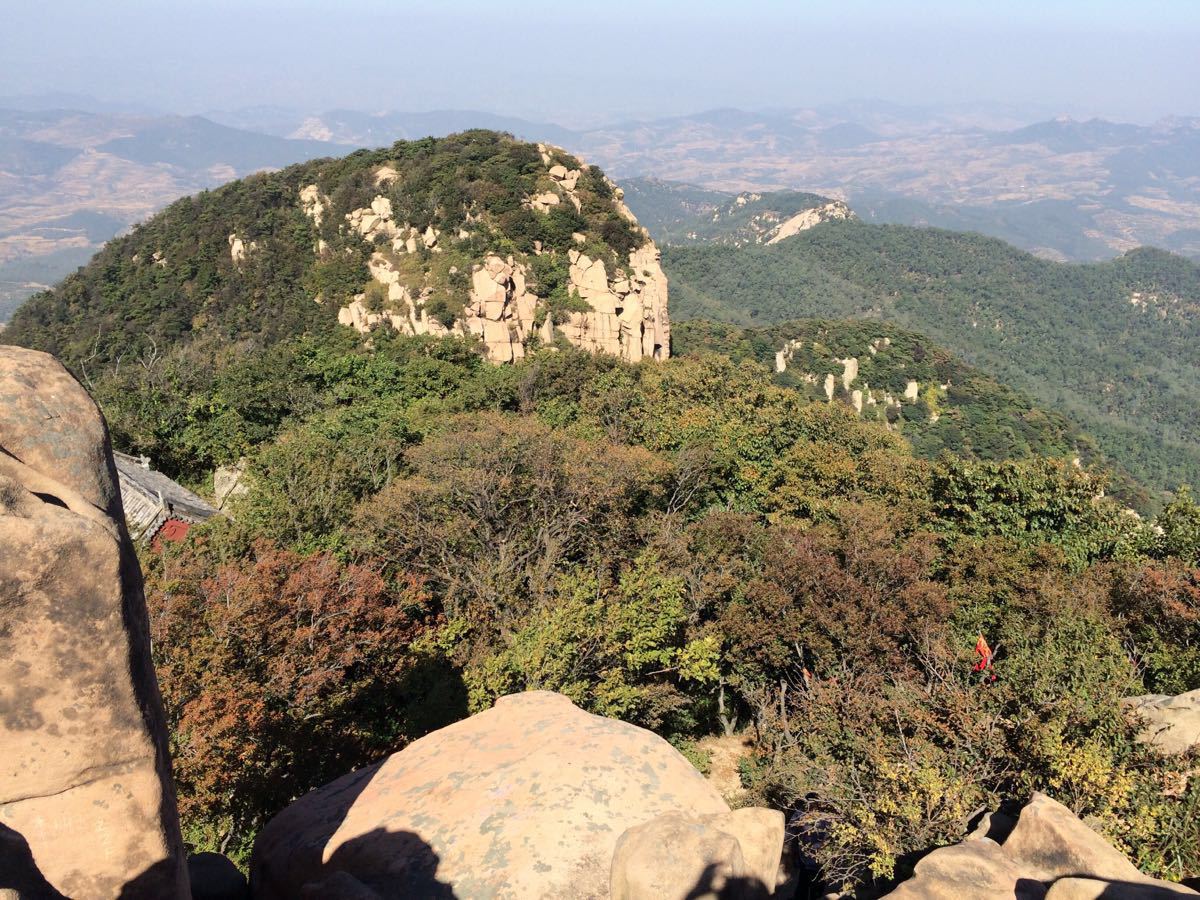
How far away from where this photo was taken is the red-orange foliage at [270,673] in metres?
12.4

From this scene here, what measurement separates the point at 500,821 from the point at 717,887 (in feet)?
7.55

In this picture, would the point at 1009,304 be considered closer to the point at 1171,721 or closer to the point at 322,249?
the point at 322,249

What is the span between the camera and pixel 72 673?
17.2 feet

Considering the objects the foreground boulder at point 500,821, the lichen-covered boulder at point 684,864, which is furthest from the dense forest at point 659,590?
the lichen-covered boulder at point 684,864

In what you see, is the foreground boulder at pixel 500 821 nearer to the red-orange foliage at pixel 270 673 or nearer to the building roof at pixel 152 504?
the red-orange foliage at pixel 270 673

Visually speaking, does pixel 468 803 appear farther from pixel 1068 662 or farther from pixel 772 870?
pixel 1068 662

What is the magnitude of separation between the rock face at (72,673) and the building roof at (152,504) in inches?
728

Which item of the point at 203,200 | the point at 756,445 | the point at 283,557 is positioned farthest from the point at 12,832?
the point at 203,200

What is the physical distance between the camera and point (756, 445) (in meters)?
31.7

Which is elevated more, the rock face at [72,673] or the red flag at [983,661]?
the rock face at [72,673]

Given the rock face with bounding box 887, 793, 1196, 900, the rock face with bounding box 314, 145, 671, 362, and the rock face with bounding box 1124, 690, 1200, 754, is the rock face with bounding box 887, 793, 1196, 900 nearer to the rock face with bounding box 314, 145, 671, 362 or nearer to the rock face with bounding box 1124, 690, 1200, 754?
the rock face with bounding box 1124, 690, 1200, 754

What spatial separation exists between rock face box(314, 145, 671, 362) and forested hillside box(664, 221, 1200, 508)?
62.8m

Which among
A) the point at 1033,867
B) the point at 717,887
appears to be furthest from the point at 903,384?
the point at 717,887

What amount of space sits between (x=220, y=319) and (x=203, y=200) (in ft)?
59.3
